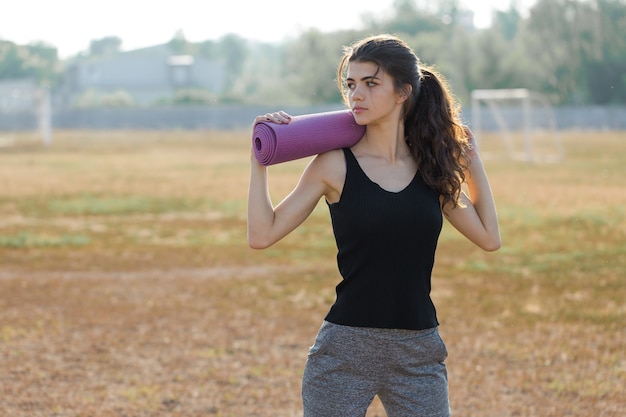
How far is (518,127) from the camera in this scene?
5200 centimetres

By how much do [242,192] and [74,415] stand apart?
51.7 feet

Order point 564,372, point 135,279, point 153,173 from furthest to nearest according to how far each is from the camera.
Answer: point 153,173 → point 135,279 → point 564,372

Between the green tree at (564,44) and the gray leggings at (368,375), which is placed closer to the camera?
the gray leggings at (368,375)

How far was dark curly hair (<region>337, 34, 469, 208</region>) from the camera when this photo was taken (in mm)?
2973

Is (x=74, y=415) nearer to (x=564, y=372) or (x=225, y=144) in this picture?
(x=564, y=372)

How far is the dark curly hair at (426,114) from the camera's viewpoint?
297 cm

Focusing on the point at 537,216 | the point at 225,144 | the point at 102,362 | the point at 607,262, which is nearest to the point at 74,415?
the point at 102,362

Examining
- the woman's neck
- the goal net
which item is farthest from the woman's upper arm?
the goal net

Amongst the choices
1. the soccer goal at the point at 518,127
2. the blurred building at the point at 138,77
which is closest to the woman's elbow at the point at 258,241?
the soccer goal at the point at 518,127

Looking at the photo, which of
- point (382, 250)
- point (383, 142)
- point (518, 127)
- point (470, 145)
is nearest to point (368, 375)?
point (382, 250)

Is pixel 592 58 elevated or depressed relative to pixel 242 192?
elevated

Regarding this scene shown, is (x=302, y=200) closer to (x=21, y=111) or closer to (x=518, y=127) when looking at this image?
(x=518, y=127)

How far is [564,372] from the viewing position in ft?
21.4

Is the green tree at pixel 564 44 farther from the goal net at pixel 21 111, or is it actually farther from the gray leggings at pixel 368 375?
the gray leggings at pixel 368 375
